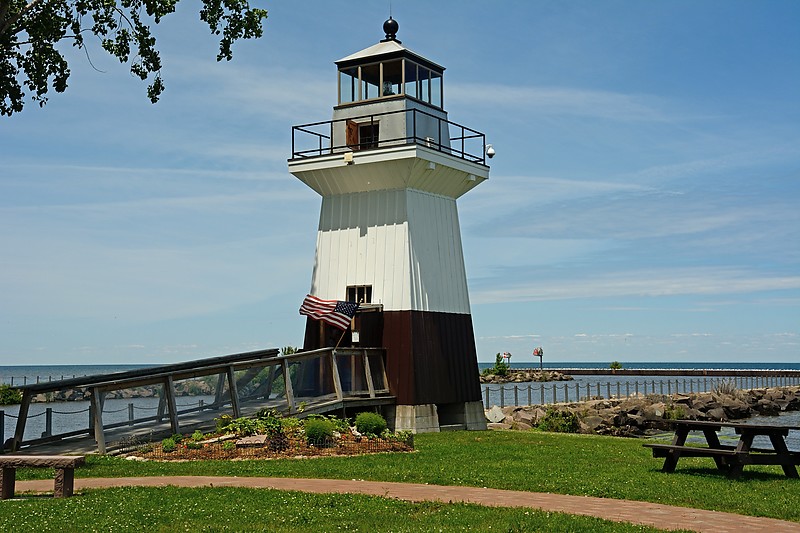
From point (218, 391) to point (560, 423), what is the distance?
14957mm

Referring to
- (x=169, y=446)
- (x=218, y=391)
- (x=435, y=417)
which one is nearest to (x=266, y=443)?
(x=169, y=446)

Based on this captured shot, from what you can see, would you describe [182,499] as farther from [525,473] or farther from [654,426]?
[654,426]

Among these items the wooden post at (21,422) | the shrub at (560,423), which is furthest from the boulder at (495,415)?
the wooden post at (21,422)

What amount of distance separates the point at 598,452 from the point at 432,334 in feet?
28.1

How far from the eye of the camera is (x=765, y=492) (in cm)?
1449

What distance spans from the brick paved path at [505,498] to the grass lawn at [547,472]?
1.46 feet

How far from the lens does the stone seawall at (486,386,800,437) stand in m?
38.2

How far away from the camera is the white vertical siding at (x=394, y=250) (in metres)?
28.4

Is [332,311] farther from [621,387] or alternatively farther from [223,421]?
[621,387]

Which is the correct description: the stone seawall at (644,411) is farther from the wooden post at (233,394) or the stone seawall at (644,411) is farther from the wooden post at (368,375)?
the wooden post at (233,394)

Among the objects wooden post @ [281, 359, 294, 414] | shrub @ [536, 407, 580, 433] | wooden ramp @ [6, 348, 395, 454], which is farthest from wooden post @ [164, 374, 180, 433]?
shrub @ [536, 407, 580, 433]

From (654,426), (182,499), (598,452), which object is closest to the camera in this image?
(182,499)

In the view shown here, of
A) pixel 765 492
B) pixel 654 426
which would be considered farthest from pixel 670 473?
pixel 654 426

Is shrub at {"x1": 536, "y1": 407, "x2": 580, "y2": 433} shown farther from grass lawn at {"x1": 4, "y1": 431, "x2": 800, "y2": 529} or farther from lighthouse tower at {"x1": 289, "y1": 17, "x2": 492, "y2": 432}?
grass lawn at {"x1": 4, "y1": 431, "x2": 800, "y2": 529}
